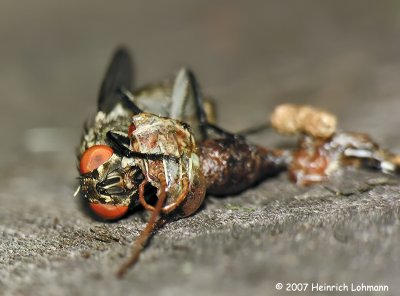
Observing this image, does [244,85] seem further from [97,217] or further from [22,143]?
[97,217]

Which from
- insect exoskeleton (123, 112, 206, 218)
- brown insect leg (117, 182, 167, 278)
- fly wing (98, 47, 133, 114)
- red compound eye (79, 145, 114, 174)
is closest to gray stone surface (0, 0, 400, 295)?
brown insect leg (117, 182, 167, 278)

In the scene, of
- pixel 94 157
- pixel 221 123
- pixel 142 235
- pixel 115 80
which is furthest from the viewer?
pixel 221 123

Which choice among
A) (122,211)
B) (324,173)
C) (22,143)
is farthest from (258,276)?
(22,143)

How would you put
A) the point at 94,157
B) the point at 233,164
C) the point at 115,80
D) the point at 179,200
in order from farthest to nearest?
the point at 115,80
the point at 233,164
the point at 94,157
the point at 179,200

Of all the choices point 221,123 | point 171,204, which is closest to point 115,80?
point 221,123

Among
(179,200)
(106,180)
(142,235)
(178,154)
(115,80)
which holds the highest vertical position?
(115,80)

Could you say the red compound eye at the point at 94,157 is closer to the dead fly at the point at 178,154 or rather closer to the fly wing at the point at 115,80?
the dead fly at the point at 178,154

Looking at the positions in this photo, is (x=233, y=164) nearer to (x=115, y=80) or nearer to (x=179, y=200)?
(x=179, y=200)
